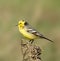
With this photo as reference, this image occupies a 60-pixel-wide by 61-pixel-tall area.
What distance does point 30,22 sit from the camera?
1571 centimetres

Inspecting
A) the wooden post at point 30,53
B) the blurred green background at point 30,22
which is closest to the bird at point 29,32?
the blurred green background at point 30,22

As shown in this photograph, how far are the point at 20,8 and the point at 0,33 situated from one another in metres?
2.66

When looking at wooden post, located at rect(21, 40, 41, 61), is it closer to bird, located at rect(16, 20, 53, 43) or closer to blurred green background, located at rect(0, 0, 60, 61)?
bird, located at rect(16, 20, 53, 43)

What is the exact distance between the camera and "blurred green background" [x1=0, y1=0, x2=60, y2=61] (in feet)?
46.0

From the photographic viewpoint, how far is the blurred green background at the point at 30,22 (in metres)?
14.0

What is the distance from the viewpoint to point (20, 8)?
17547mm

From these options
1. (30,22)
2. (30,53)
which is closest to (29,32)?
(30,53)

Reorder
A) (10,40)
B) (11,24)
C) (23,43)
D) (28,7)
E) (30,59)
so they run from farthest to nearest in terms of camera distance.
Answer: (28,7) < (11,24) < (10,40) < (23,43) < (30,59)

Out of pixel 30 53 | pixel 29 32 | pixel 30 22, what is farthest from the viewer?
pixel 30 22

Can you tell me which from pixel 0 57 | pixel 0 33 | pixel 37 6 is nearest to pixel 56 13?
pixel 37 6

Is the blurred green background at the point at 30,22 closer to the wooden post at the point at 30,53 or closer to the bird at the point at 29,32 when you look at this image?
the bird at the point at 29,32

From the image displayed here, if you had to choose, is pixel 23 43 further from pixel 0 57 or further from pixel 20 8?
pixel 20 8

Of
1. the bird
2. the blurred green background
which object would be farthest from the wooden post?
the blurred green background

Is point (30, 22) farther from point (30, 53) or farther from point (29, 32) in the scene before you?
point (30, 53)
